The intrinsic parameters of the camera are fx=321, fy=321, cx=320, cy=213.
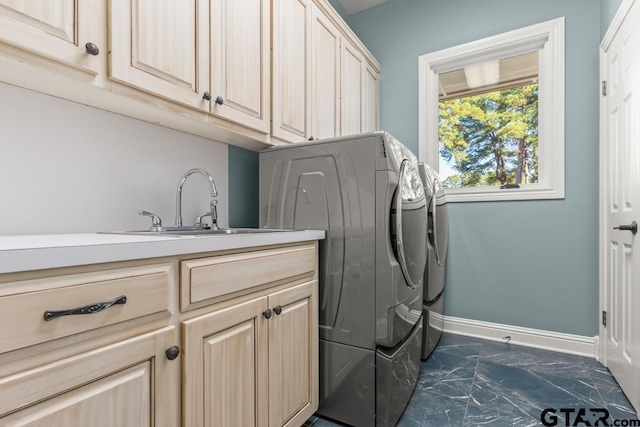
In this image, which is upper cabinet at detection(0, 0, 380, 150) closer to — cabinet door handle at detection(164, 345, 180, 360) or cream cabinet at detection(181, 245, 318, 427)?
cream cabinet at detection(181, 245, 318, 427)

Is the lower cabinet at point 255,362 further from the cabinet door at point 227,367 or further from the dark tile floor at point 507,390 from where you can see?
the dark tile floor at point 507,390

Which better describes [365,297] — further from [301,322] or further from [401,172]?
[401,172]

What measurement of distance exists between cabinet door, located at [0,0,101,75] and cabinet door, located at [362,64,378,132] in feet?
6.58

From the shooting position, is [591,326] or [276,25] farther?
[591,326]

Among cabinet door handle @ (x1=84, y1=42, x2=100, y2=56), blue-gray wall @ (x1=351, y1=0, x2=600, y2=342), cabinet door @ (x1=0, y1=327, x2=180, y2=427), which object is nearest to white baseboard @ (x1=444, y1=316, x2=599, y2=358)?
blue-gray wall @ (x1=351, y1=0, x2=600, y2=342)

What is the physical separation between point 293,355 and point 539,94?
2622 mm

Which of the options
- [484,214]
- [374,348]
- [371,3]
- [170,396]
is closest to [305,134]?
[374,348]

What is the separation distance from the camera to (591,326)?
226cm

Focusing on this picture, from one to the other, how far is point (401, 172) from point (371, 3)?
2363 mm

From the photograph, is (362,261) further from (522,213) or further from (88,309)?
(522,213)

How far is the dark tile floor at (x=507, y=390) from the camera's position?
155 cm

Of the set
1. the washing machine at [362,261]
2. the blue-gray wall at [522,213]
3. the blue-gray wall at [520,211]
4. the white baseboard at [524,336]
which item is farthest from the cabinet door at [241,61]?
the white baseboard at [524,336]

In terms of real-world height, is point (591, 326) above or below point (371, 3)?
below

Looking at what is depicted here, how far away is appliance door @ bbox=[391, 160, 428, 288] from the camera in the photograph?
56.1 inches
